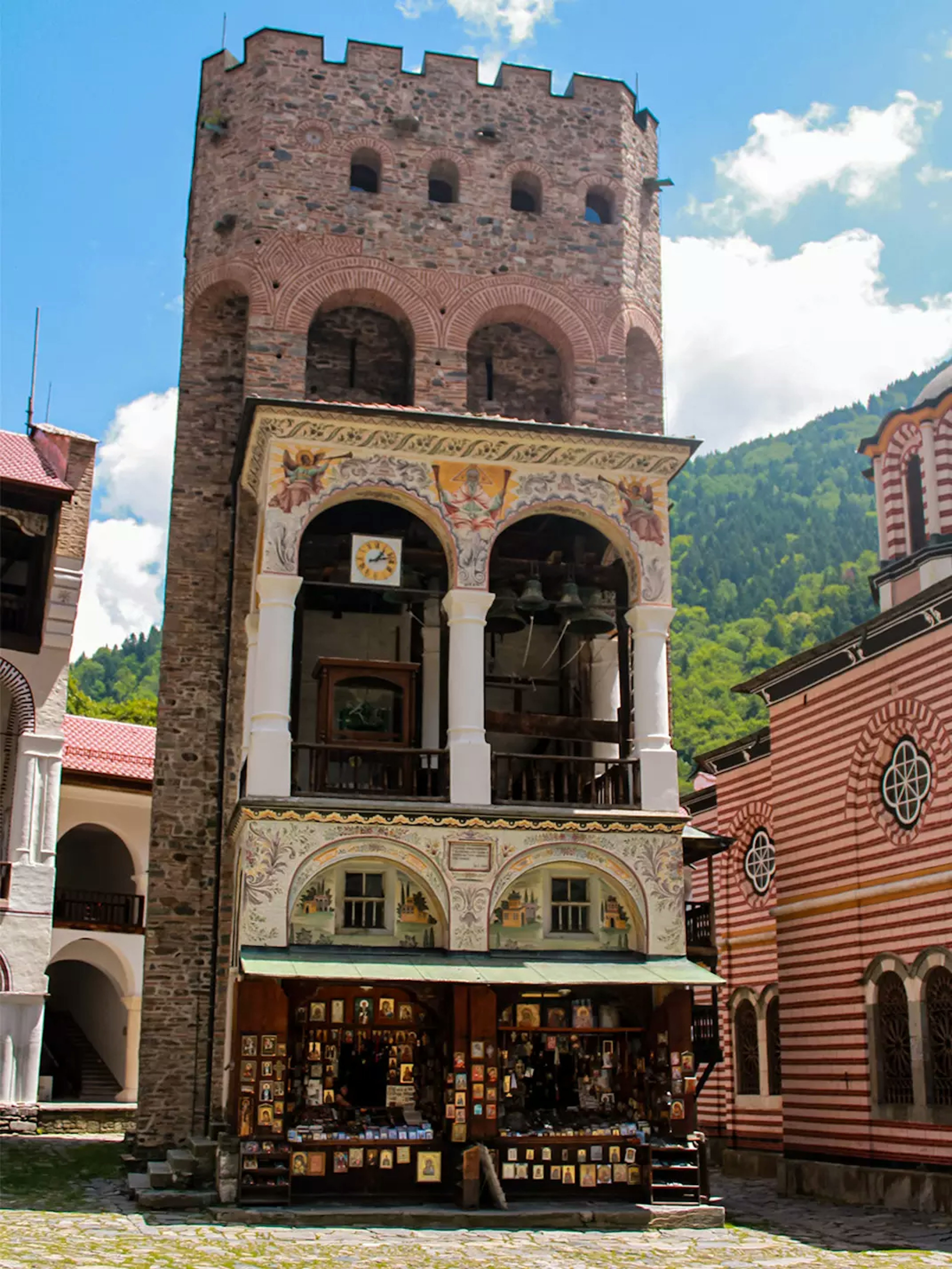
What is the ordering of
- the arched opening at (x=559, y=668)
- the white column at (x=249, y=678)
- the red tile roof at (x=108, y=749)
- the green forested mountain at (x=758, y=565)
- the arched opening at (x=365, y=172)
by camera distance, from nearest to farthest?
1. the white column at (x=249, y=678)
2. the arched opening at (x=559, y=668)
3. the arched opening at (x=365, y=172)
4. the red tile roof at (x=108, y=749)
5. the green forested mountain at (x=758, y=565)

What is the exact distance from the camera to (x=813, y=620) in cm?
8525

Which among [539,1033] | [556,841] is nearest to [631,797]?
[556,841]

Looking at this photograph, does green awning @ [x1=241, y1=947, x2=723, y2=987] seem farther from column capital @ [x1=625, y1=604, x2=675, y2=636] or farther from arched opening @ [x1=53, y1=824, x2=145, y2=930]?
arched opening @ [x1=53, y1=824, x2=145, y2=930]

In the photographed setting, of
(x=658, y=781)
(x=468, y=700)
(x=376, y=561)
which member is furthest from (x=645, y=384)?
(x=658, y=781)

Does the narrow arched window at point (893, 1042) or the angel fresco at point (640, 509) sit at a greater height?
the angel fresco at point (640, 509)

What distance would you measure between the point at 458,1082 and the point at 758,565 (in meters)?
83.6

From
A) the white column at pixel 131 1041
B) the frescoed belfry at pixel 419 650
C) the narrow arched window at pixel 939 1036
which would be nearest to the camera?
the frescoed belfry at pixel 419 650

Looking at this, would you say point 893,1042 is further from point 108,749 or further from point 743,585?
point 743,585

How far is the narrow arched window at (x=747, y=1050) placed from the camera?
29188 mm

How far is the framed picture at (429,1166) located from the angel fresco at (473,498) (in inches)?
340

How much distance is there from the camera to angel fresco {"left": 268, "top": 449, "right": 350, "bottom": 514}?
21.4m

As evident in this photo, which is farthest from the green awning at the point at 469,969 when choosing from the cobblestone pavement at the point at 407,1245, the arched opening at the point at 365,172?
the arched opening at the point at 365,172

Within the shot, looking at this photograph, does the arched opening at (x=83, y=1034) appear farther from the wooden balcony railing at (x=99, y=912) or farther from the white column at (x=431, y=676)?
the white column at (x=431, y=676)

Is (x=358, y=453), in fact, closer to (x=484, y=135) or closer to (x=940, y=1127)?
(x=484, y=135)
